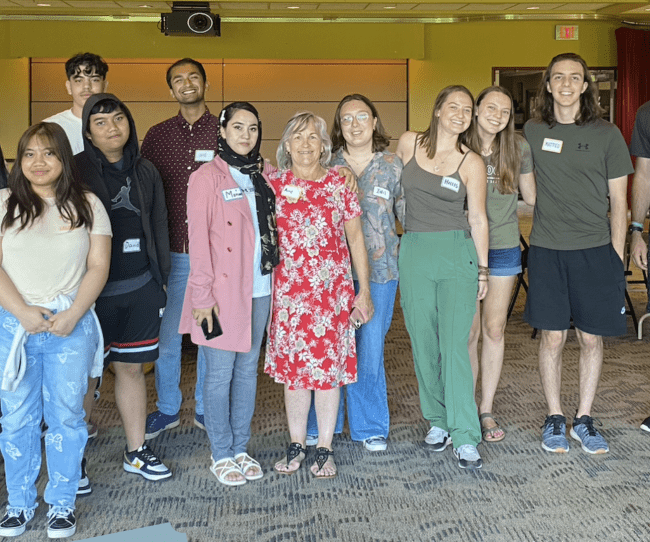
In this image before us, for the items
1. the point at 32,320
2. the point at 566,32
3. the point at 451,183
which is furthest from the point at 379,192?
the point at 566,32

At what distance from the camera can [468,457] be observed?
3.22 meters

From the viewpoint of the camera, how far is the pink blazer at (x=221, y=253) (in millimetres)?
2941

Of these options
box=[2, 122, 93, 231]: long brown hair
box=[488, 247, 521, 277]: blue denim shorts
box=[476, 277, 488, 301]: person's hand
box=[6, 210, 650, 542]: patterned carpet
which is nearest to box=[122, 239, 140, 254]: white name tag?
box=[2, 122, 93, 231]: long brown hair

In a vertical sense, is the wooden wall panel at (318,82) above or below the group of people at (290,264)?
above

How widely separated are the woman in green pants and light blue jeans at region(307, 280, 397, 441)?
107 mm

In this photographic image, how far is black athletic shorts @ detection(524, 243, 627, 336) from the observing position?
11.0ft

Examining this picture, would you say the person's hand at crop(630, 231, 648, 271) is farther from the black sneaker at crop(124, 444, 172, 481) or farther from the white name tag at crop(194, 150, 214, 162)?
the black sneaker at crop(124, 444, 172, 481)

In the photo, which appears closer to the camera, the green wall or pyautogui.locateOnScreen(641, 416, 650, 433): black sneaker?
pyautogui.locateOnScreen(641, 416, 650, 433): black sneaker

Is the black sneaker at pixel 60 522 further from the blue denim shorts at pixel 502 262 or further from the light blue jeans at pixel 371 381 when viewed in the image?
the blue denim shorts at pixel 502 262

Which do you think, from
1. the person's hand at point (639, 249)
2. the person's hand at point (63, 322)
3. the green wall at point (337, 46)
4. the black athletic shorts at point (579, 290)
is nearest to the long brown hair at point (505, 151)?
the black athletic shorts at point (579, 290)

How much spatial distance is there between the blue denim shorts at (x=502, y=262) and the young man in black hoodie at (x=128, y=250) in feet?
4.88

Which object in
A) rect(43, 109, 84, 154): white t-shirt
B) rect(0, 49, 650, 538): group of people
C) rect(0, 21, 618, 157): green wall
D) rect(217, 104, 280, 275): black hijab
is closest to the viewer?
rect(0, 49, 650, 538): group of people

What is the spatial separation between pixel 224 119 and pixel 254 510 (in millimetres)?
1558

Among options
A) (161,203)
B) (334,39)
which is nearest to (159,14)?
(334,39)
